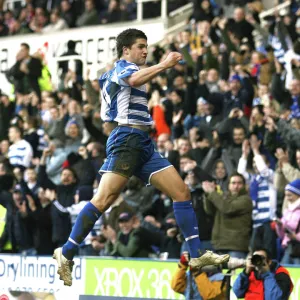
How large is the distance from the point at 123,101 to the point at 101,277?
11.0ft

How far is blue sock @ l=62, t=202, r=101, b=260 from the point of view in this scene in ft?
35.3

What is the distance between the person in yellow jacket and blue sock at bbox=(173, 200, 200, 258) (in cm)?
157

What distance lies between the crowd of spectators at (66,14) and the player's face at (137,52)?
615 inches

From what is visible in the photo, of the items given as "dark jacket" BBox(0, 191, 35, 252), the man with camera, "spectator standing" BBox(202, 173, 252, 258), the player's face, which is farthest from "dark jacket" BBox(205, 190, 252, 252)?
the player's face

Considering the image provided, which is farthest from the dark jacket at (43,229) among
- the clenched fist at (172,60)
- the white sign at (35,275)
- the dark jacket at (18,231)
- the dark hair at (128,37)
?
the clenched fist at (172,60)

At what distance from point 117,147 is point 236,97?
743cm

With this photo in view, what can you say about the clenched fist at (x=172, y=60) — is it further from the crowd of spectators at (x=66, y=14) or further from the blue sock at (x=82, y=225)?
the crowd of spectators at (x=66, y=14)

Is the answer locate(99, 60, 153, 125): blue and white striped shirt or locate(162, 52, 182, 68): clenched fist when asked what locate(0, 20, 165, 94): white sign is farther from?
locate(162, 52, 182, 68): clenched fist

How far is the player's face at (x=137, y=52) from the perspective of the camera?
10680 mm

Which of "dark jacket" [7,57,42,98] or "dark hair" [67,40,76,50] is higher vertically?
"dark hair" [67,40,76,50]

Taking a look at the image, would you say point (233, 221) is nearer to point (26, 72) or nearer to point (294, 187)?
point (294, 187)

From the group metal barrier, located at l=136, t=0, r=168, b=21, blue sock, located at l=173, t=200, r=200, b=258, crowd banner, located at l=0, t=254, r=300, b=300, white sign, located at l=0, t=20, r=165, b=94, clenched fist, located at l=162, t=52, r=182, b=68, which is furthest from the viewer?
metal barrier, located at l=136, t=0, r=168, b=21

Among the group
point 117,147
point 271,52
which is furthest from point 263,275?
point 271,52

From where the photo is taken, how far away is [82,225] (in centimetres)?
1081
